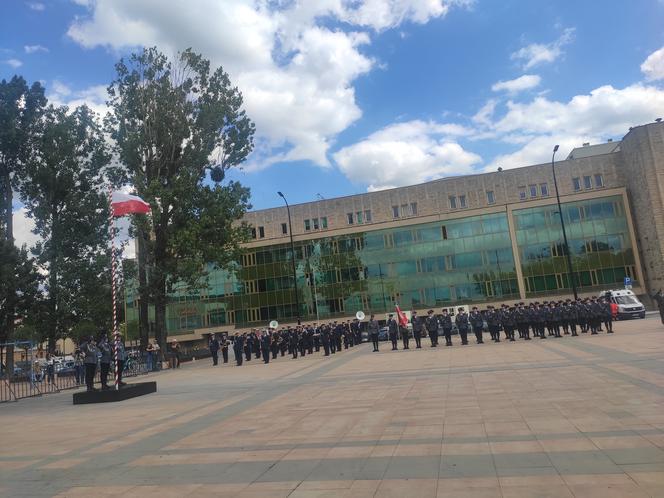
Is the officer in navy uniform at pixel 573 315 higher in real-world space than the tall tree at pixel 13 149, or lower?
lower

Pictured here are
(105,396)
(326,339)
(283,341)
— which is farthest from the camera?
(283,341)

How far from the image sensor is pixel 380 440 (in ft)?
23.0

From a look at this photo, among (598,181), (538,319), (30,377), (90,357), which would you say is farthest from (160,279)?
(598,181)

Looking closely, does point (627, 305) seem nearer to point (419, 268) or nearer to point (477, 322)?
point (477, 322)

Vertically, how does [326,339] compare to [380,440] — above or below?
above

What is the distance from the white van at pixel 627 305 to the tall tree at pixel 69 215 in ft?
112

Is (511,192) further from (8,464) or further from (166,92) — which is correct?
(8,464)

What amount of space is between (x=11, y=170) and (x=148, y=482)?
31.9 metres

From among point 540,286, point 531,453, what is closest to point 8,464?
point 531,453

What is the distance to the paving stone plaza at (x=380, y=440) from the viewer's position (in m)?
5.16

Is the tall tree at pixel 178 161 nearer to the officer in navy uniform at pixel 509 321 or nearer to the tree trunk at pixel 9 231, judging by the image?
the tree trunk at pixel 9 231

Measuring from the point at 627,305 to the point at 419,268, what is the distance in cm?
2496

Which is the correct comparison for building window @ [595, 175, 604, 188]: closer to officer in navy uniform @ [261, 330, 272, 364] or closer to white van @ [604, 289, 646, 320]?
white van @ [604, 289, 646, 320]

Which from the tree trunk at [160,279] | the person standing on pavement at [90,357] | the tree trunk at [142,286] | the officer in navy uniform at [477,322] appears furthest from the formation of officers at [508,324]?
the person standing on pavement at [90,357]
